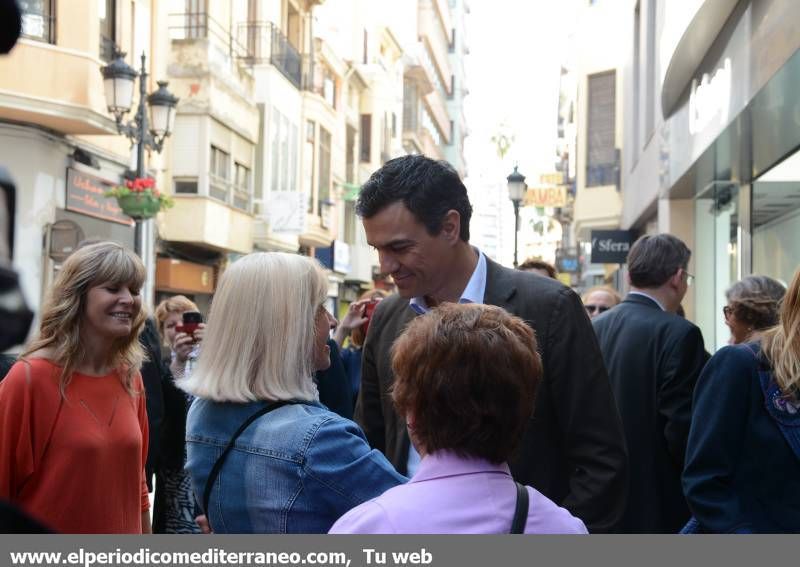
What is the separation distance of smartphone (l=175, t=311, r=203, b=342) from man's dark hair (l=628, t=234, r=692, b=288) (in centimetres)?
270

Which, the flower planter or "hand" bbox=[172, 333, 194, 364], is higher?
the flower planter

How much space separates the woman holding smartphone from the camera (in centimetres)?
686

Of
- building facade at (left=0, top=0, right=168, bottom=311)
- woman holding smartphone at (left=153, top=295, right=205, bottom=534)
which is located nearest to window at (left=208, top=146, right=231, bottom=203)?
building facade at (left=0, top=0, right=168, bottom=311)

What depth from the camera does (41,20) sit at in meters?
19.9

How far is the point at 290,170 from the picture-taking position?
36.2 metres

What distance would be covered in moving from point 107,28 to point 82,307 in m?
19.3

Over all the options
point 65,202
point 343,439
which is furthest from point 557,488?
point 65,202

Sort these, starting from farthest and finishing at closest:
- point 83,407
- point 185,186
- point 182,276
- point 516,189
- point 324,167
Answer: point 324,167 → point 185,186 → point 182,276 → point 516,189 → point 83,407

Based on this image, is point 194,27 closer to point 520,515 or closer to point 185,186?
point 185,186

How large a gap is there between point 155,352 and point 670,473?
2925 millimetres

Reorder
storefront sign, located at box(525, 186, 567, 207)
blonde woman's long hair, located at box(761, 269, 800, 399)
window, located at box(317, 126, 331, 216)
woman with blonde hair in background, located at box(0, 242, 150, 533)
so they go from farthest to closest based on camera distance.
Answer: window, located at box(317, 126, 331, 216), storefront sign, located at box(525, 186, 567, 207), woman with blonde hair in background, located at box(0, 242, 150, 533), blonde woman's long hair, located at box(761, 269, 800, 399)

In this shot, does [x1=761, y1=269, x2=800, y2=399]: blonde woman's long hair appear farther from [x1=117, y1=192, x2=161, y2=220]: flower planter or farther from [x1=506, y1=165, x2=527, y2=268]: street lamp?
[x1=506, y1=165, x2=527, y2=268]: street lamp

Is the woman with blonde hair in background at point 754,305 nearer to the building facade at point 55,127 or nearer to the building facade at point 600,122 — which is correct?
the building facade at point 55,127

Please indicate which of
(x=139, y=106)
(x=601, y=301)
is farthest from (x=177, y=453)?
(x=139, y=106)
